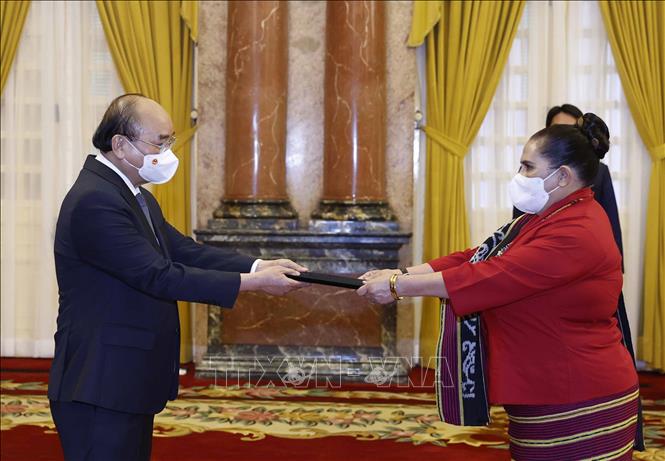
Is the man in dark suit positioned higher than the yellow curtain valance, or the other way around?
the yellow curtain valance

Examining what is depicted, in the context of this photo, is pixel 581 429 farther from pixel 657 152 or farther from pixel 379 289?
pixel 657 152

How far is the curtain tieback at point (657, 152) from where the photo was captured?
623 cm

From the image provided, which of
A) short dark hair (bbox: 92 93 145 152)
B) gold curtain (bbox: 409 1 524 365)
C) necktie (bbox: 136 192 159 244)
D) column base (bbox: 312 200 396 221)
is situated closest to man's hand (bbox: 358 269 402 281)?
necktie (bbox: 136 192 159 244)

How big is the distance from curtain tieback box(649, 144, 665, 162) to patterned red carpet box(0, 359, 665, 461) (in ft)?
5.62

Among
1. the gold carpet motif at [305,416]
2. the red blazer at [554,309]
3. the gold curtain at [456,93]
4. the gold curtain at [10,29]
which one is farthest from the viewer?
the gold curtain at [10,29]

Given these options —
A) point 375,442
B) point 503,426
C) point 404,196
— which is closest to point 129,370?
point 375,442

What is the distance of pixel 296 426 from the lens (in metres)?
4.65

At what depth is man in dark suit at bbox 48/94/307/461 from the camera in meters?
2.40

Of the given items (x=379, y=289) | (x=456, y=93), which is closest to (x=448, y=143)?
(x=456, y=93)

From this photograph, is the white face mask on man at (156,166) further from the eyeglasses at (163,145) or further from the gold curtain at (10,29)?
the gold curtain at (10,29)

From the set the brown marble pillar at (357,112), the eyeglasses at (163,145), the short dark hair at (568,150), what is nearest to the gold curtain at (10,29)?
the brown marble pillar at (357,112)

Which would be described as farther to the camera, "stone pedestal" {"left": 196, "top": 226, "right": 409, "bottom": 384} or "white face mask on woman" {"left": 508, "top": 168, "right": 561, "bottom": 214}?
"stone pedestal" {"left": 196, "top": 226, "right": 409, "bottom": 384}

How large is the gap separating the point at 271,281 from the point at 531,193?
932mm

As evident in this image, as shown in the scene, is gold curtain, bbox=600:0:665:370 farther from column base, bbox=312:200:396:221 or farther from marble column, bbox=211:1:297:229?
marble column, bbox=211:1:297:229
